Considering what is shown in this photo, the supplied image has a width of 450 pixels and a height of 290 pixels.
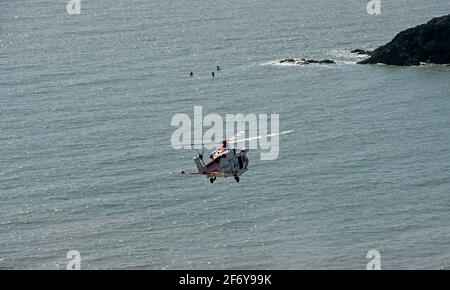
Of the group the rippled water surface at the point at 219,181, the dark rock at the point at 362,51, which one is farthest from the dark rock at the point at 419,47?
the dark rock at the point at 362,51

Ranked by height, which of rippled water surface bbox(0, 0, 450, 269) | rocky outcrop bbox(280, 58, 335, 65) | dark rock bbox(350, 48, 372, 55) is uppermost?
dark rock bbox(350, 48, 372, 55)

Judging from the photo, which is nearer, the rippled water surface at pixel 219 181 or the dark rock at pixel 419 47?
the rippled water surface at pixel 219 181

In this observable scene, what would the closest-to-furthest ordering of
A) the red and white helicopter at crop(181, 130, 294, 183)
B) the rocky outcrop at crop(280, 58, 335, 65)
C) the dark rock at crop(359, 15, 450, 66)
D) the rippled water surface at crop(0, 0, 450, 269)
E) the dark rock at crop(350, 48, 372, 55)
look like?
1. the red and white helicopter at crop(181, 130, 294, 183)
2. the rippled water surface at crop(0, 0, 450, 269)
3. the dark rock at crop(359, 15, 450, 66)
4. the rocky outcrop at crop(280, 58, 335, 65)
5. the dark rock at crop(350, 48, 372, 55)

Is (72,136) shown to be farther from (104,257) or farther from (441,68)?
(441,68)

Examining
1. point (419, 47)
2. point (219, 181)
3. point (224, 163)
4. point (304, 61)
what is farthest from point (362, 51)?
point (224, 163)

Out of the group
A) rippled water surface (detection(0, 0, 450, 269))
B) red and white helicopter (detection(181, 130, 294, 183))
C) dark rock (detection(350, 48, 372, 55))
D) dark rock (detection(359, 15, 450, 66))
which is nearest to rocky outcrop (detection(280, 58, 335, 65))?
rippled water surface (detection(0, 0, 450, 269))

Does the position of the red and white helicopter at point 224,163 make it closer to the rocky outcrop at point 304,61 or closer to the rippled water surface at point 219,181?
the rippled water surface at point 219,181

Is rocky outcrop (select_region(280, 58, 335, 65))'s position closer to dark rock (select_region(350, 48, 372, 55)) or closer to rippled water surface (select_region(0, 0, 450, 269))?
rippled water surface (select_region(0, 0, 450, 269))
